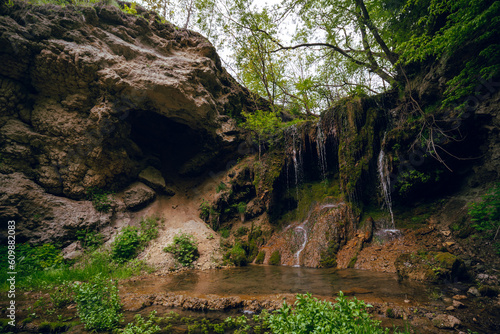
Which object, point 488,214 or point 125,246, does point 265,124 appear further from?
point 488,214

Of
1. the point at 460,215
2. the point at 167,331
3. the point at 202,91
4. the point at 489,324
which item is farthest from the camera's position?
the point at 202,91

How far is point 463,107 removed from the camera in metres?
6.62

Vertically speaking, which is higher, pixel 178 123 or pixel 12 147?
pixel 178 123

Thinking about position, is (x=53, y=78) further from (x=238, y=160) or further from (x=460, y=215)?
(x=460, y=215)

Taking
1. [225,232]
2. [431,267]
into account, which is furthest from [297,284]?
[225,232]

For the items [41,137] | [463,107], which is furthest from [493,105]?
[41,137]

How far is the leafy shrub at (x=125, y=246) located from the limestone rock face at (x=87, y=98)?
144 cm

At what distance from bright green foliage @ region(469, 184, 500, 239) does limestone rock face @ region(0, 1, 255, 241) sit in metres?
10.5

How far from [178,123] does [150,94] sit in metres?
2.73

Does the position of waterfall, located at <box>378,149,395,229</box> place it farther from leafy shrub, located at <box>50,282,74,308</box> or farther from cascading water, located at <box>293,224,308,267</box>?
leafy shrub, located at <box>50,282,74,308</box>

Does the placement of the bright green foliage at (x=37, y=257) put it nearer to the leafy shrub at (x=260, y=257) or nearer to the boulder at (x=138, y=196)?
the boulder at (x=138, y=196)

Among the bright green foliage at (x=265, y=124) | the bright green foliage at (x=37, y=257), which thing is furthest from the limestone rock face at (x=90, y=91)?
the bright green foliage at (x=37, y=257)

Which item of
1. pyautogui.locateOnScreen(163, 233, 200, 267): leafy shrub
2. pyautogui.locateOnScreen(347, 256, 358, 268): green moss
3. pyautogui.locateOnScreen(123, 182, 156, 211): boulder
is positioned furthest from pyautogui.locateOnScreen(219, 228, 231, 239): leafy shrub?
pyautogui.locateOnScreen(347, 256, 358, 268): green moss

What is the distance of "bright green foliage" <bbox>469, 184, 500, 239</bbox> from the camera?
17.0 feet
